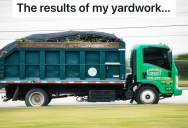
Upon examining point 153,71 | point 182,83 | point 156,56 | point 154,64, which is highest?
point 156,56

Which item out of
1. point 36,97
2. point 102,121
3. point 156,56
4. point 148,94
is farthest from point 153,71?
point 102,121

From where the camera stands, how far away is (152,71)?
12.3 m

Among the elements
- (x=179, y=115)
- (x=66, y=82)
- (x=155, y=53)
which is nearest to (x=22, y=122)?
(x=179, y=115)

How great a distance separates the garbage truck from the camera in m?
12.0

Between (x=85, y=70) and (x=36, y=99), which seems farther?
(x=36, y=99)

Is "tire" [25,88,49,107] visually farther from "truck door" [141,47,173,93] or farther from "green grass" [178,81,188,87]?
"green grass" [178,81,188,87]

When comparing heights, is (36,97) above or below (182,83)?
above

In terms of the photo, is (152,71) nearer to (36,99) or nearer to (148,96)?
Result: (148,96)

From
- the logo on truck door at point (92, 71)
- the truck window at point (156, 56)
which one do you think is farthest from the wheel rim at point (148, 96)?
the logo on truck door at point (92, 71)

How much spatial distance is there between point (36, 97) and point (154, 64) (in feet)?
15.3

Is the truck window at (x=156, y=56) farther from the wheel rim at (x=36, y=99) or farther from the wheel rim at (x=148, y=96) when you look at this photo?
the wheel rim at (x=36, y=99)

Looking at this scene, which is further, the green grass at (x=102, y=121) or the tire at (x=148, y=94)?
the tire at (x=148, y=94)

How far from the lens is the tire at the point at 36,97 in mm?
12219

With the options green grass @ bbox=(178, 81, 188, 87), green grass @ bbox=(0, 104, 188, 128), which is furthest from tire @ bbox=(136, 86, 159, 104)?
A: green grass @ bbox=(178, 81, 188, 87)
